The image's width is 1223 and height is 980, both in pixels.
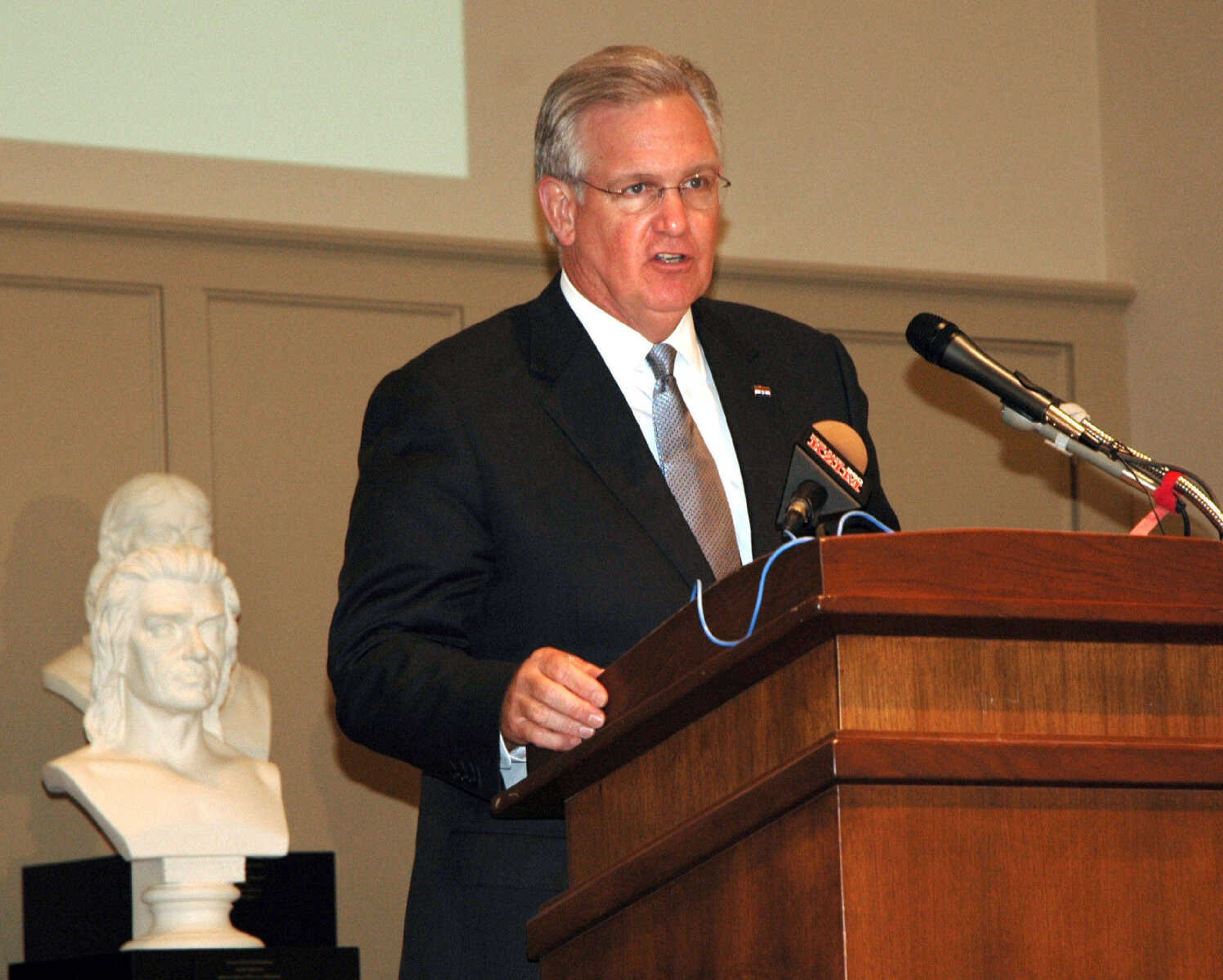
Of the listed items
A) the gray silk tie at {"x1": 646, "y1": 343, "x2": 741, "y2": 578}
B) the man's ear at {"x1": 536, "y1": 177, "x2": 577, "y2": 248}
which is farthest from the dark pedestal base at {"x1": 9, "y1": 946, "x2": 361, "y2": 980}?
the gray silk tie at {"x1": 646, "y1": 343, "x2": 741, "y2": 578}

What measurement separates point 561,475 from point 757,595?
2.74ft

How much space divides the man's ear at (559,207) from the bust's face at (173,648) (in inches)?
80.0

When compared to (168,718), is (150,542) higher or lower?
higher

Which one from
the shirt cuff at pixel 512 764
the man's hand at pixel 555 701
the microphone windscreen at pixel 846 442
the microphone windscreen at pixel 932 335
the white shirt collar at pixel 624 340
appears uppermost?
the white shirt collar at pixel 624 340

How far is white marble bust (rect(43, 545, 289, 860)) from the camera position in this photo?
4402 mm

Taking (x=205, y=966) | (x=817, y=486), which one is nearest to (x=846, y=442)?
(x=817, y=486)

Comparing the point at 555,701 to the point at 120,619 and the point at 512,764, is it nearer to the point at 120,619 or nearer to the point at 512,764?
the point at 512,764

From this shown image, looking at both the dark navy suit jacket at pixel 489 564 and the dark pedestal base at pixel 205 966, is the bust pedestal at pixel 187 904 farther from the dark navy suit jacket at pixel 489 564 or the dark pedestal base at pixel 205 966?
the dark navy suit jacket at pixel 489 564

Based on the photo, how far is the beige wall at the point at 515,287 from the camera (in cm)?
509

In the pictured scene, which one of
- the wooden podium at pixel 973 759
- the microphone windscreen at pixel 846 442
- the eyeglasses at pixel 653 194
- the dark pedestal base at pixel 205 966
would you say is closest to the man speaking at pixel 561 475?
the eyeglasses at pixel 653 194

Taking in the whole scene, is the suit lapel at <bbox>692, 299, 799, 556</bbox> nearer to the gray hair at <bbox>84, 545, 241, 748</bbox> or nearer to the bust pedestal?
the gray hair at <bbox>84, 545, 241, 748</bbox>

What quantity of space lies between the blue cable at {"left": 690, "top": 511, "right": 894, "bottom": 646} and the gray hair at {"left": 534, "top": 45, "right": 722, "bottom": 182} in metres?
1.12

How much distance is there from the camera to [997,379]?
2.03 metres

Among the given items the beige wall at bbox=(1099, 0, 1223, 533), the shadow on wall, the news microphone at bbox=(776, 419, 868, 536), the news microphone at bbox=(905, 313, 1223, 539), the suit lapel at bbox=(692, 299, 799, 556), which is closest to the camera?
the news microphone at bbox=(776, 419, 868, 536)
